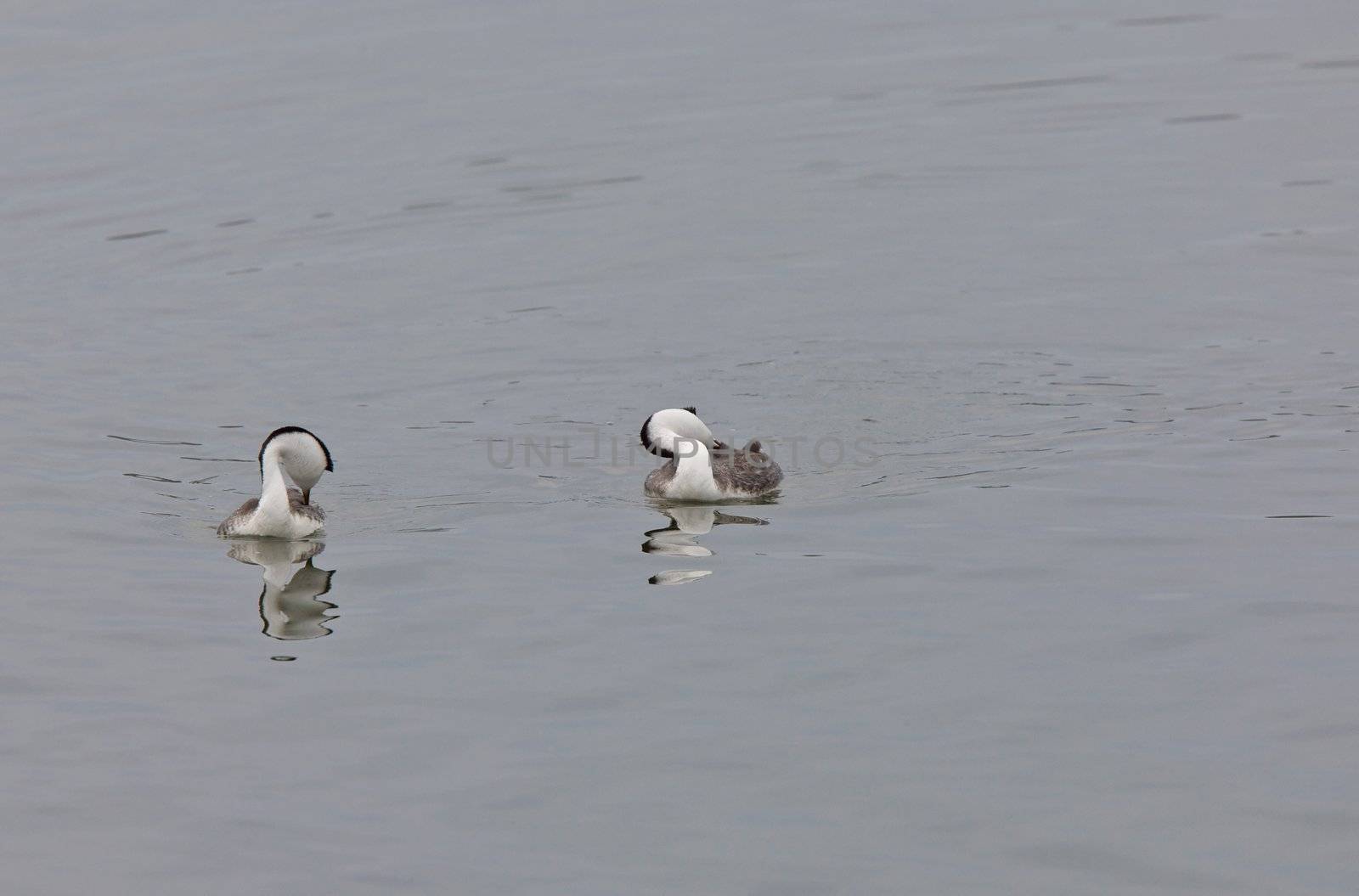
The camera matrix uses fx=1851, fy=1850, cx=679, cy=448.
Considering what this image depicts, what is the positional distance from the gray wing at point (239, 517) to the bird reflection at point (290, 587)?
0.22m

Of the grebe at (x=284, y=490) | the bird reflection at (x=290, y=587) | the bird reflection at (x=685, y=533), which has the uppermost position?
the grebe at (x=284, y=490)

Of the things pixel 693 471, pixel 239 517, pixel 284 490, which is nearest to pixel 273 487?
pixel 284 490

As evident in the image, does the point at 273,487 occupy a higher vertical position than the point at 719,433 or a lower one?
lower

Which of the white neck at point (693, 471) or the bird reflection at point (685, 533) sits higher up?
the white neck at point (693, 471)

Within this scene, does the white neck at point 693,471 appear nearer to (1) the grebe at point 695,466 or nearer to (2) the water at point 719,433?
(1) the grebe at point 695,466

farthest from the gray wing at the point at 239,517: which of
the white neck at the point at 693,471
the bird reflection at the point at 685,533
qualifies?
the white neck at the point at 693,471

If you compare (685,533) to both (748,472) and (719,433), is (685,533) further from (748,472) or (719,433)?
(719,433)

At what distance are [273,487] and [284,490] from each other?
11 centimetres

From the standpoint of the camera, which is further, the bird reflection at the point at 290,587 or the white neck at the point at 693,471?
the white neck at the point at 693,471

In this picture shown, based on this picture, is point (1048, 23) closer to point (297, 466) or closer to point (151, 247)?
point (151, 247)

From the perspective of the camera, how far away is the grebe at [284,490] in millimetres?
17625

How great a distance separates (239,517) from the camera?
18016mm

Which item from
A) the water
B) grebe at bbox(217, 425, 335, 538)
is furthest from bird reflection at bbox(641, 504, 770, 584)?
grebe at bbox(217, 425, 335, 538)

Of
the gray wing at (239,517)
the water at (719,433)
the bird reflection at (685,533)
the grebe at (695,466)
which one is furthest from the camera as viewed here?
the grebe at (695,466)
